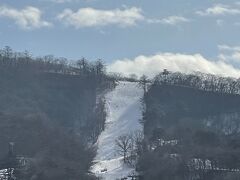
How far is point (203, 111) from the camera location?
164 metres

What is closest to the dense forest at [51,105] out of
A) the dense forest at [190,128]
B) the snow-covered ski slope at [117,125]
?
the snow-covered ski slope at [117,125]

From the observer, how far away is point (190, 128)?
404 feet

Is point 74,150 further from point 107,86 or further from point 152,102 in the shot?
point 107,86

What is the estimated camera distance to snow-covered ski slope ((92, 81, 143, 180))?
10594cm

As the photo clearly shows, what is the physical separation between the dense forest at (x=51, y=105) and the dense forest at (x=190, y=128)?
520 inches

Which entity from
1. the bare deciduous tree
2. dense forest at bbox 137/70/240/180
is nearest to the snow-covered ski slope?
the bare deciduous tree

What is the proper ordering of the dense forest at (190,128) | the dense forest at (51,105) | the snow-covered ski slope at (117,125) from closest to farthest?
the dense forest at (190,128) → the snow-covered ski slope at (117,125) → the dense forest at (51,105)

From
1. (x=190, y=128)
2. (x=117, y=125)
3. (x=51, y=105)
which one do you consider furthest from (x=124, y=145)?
(x=51, y=105)

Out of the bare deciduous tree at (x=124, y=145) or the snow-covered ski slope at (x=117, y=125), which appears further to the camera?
the bare deciduous tree at (x=124, y=145)

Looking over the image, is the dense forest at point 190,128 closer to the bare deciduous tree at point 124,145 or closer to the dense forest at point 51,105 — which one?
the bare deciduous tree at point 124,145

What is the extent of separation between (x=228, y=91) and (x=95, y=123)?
131 feet

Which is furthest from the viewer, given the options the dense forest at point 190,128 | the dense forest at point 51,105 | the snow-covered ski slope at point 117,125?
the dense forest at point 51,105

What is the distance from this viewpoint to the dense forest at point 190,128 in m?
93.8

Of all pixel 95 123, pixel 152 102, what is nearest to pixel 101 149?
pixel 95 123
